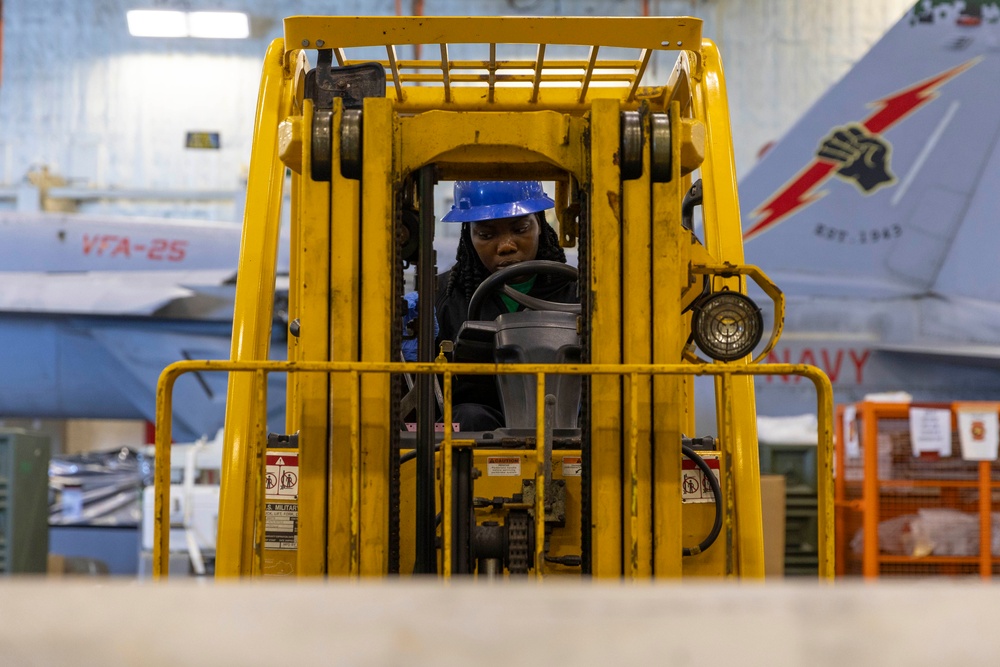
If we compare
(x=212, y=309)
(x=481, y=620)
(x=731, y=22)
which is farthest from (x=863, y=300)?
(x=481, y=620)

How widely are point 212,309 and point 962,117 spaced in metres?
10.3

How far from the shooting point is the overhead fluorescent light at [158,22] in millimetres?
16703

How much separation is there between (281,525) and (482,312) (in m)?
1.19

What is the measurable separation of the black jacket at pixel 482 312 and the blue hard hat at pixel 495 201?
1.11 ft

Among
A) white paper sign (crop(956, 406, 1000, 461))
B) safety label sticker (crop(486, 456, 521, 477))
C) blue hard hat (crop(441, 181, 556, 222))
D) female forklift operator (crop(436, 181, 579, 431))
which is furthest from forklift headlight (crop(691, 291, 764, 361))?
white paper sign (crop(956, 406, 1000, 461))

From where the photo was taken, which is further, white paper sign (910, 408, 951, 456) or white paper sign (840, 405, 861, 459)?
white paper sign (840, 405, 861, 459)

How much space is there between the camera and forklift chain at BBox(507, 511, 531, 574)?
98.7 inches

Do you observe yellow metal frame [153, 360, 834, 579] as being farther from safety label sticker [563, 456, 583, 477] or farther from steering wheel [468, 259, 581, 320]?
steering wheel [468, 259, 581, 320]

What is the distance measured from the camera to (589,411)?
2576mm

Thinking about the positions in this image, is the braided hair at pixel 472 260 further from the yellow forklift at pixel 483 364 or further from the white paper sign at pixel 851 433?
the white paper sign at pixel 851 433

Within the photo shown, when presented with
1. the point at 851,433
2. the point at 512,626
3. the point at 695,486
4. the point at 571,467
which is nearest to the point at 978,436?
the point at 851,433

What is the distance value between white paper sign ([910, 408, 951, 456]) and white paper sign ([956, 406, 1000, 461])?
13 centimetres

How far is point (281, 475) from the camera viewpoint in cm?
291

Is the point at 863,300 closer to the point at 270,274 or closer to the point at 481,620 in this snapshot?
the point at 270,274
